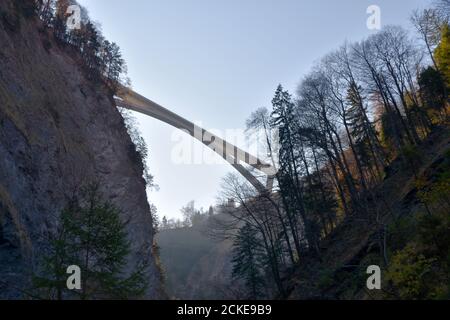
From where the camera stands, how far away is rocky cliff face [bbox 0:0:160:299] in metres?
13.5

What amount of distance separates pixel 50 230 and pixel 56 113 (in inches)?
349

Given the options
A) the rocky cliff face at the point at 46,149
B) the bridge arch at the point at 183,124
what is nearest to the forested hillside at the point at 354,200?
the rocky cliff face at the point at 46,149

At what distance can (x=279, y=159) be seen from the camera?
80.7 ft

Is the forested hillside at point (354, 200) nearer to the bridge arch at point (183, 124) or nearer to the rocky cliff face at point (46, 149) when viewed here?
the rocky cliff face at point (46, 149)

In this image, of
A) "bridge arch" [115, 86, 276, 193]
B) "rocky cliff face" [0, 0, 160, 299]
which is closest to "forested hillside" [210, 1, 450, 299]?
"rocky cliff face" [0, 0, 160, 299]

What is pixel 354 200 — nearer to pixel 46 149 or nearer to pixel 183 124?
pixel 46 149

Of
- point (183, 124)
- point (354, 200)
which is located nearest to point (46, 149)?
point (354, 200)

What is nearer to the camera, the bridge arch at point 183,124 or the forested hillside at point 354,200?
the forested hillside at point 354,200

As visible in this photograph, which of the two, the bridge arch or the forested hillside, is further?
the bridge arch

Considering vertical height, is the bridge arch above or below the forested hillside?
above

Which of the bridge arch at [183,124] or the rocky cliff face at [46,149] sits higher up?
the bridge arch at [183,124]

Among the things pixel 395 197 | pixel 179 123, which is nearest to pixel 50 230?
pixel 395 197

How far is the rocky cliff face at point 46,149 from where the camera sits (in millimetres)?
13477

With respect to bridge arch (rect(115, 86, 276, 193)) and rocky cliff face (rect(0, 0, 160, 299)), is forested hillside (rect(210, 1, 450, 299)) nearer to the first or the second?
rocky cliff face (rect(0, 0, 160, 299))
